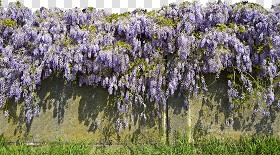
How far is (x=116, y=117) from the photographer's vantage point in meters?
5.51

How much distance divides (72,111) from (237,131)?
105 inches

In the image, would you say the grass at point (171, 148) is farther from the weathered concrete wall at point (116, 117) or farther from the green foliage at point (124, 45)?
the green foliage at point (124, 45)

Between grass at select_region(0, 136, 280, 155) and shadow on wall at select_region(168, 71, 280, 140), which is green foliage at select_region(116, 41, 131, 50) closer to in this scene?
shadow on wall at select_region(168, 71, 280, 140)

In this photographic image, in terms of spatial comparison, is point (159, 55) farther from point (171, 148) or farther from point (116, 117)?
point (171, 148)

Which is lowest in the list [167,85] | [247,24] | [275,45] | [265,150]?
[265,150]

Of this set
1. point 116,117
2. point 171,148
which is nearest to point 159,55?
point 116,117

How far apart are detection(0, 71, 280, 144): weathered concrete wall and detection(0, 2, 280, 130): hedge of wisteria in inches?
5.6

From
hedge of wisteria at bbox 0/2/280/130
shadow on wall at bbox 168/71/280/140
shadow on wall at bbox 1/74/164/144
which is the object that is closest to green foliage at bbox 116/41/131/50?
hedge of wisteria at bbox 0/2/280/130

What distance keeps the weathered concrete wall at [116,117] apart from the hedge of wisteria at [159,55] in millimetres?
143

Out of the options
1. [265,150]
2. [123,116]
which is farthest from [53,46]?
[265,150]

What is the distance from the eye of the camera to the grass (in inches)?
193

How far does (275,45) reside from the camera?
17.3ft

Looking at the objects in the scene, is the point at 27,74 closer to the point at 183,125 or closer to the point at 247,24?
the point at 183,125

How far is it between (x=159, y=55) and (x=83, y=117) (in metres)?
1.58
